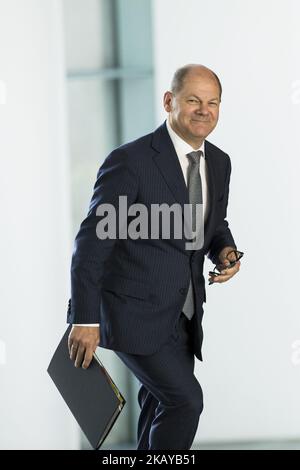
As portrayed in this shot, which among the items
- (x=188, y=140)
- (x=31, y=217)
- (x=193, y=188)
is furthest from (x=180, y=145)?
(x=31, y=217)

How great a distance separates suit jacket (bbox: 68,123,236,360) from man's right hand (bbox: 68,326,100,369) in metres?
0.03

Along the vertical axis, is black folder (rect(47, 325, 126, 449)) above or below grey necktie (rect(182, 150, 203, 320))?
below

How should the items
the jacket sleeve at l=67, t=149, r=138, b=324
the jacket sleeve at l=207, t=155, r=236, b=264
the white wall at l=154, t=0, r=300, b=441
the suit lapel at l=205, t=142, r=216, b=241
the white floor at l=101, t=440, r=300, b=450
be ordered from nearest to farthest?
the jacket sleeve at l=67, t=149, r=138, b=324
the suit lapel at l=205, t=142, r=216, b=241
the jacket sleeve at l=207, t=155, r=236, b=264
the white wall at l=154, t=0, r=300, b=441
the white floor at l=101, t=440, r=300, b=450

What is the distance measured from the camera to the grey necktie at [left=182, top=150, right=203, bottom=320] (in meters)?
2.71

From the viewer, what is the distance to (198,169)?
273 centimetres

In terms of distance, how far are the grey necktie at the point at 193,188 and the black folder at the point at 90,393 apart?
0.34 metres

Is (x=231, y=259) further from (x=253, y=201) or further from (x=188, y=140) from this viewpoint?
(x=253, y=201)

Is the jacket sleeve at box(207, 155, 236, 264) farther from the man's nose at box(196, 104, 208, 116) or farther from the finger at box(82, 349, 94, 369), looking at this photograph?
the finger at box(82, 349, 94, 369)

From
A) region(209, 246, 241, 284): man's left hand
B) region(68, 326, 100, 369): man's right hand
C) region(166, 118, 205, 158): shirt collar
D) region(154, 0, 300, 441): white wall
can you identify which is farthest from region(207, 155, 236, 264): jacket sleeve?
region(154, 0, 300, 441): white wall

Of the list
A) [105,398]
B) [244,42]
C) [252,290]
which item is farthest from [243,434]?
[244,42]

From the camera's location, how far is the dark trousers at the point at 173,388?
8.77 feet

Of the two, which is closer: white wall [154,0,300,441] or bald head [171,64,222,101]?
bald head [171,64,222,101]

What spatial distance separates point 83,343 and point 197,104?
0.82 m

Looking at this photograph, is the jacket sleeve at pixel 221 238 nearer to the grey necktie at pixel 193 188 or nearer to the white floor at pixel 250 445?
the grey necktie at pixel 193 188
